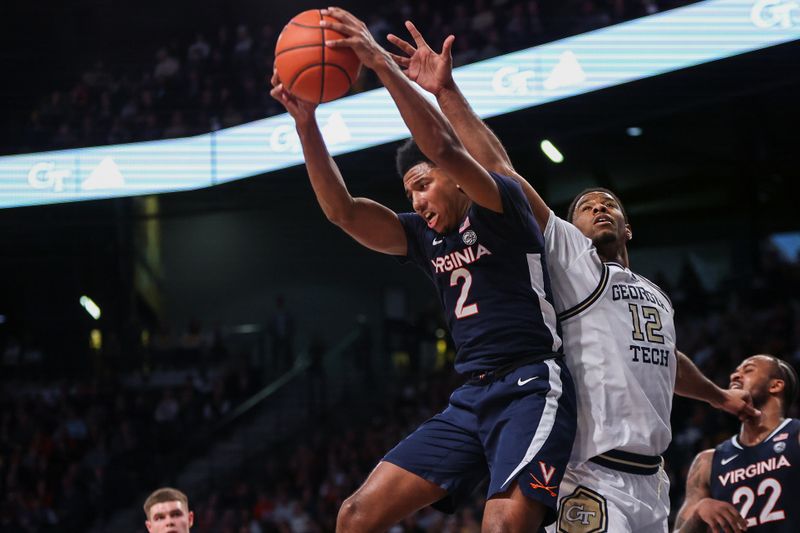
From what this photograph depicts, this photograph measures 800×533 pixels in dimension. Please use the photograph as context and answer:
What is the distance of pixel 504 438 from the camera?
3.18m

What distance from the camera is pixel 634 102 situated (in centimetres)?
1239

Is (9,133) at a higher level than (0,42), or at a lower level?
lower

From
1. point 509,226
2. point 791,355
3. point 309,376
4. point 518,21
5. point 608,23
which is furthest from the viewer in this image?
point 309,376

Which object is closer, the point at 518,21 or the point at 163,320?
the point at 518,21

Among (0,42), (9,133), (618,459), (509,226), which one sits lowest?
(618,459)

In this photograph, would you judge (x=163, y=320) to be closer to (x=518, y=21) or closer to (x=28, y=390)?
(x=28, y=390)

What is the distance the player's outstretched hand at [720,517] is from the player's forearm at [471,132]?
1887 mm

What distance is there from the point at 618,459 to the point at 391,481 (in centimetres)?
80

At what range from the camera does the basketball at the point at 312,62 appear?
324 centimetres

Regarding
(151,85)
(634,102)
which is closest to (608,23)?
(634,102)

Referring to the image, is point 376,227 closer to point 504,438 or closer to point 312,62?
point 312,62

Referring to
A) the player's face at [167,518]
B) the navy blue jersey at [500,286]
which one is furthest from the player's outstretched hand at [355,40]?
the player's face at [167,518]

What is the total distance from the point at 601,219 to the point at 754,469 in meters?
1.80

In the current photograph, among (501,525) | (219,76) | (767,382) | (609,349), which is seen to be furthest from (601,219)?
(219,76)
